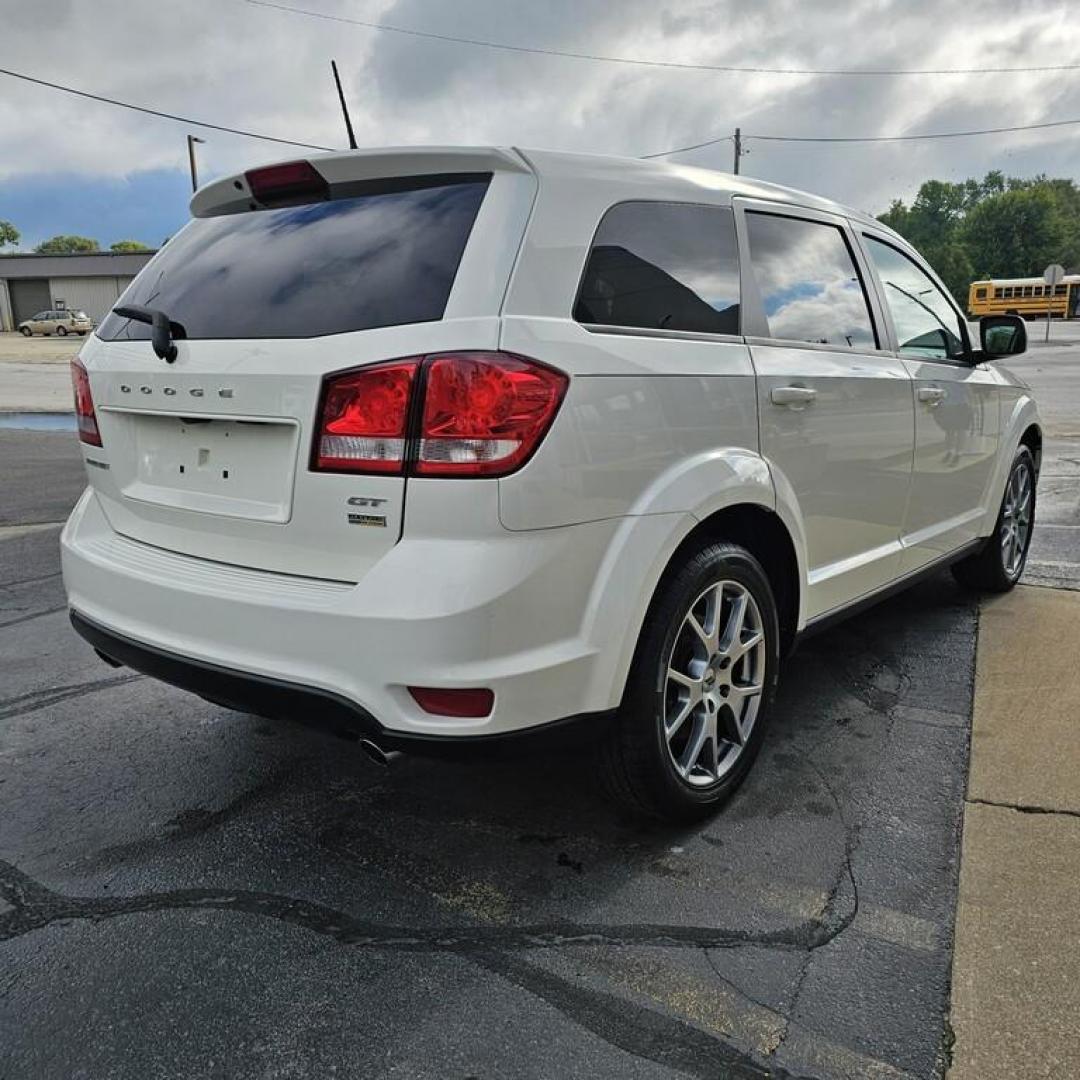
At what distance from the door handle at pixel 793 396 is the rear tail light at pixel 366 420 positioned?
1.26 m

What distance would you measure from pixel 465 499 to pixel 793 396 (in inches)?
52.6

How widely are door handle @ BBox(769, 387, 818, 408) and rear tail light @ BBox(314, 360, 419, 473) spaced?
126 centimetres

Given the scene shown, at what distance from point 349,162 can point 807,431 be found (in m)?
1.61

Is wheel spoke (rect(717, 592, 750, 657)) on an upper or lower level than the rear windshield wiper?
lower

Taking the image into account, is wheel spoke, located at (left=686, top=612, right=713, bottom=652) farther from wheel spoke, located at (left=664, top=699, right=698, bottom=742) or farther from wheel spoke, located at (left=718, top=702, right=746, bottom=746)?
wheel spoke, located at (left=718, top=702, right=746, bottom=746)

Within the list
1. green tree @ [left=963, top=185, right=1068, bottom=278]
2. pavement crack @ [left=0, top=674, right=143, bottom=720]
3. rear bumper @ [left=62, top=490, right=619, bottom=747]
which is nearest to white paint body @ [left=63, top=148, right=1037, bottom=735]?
rear bumper @ [left=62, top=490, right=619, bottom=747]

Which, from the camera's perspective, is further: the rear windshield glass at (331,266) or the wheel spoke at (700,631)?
the wheel spoke at (700,631)

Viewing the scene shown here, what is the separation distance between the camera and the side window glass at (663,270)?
7.84 feet

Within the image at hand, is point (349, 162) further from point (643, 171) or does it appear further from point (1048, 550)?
point (1048, 550)

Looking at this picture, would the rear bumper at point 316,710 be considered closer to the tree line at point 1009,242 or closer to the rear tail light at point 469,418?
the rear tail light at point 469,418

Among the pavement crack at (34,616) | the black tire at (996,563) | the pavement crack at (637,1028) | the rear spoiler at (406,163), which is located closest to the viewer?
the pavement crack at (637,1028)

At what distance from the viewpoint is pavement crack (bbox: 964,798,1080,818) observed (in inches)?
111

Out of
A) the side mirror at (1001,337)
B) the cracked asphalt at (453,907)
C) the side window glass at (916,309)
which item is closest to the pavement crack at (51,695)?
the cracked asphalt at (453,907)

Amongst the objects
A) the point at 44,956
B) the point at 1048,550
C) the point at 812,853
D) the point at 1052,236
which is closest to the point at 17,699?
the point at 44,956
